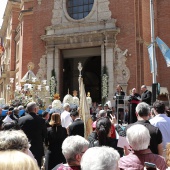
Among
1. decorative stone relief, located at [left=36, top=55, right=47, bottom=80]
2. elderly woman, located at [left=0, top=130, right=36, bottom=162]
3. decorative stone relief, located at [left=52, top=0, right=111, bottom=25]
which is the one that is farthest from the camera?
decorative stone relief, located at [left=36, top=55, right=47, bottom=80]

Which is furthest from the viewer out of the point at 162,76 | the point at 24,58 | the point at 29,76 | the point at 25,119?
the point at 24,58

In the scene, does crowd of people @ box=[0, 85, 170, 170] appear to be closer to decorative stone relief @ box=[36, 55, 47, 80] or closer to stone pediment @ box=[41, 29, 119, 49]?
stone pediment @ box=[41, 29, 119, 49]

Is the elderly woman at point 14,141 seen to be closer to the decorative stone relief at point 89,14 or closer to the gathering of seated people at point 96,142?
the gathering of seated people at point 96,142

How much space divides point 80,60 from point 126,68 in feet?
25.0

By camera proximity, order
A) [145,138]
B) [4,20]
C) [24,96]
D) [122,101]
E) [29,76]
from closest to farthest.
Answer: [145,138] → [122,101] → [24,96] → [29,76] → [4,20]

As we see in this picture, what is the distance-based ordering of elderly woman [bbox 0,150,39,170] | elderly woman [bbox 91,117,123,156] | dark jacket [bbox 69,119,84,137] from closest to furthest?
elderly woman [bbox 0,150,39,170]
elderly woman [bbox 91,117,123,156]
dark jacket [bbox 69,119,84,137]

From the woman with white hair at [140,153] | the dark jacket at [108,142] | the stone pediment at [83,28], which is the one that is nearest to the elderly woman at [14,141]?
the woman with white hair at [140,153]

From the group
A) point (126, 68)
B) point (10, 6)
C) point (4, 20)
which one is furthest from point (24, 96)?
point (4, 20)

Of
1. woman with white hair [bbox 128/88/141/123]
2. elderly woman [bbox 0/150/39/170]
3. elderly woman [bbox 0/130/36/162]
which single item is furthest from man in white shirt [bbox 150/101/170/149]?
woman with white hair [bbox 128/88/141/123]

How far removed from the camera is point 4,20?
3856cm

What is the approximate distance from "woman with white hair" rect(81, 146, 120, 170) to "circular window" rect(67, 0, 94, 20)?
19.8m

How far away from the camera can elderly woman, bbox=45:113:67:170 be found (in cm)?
577

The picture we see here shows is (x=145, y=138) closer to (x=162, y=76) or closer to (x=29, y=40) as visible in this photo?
(x=162, y=76)

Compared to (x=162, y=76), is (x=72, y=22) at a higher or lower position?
higher
